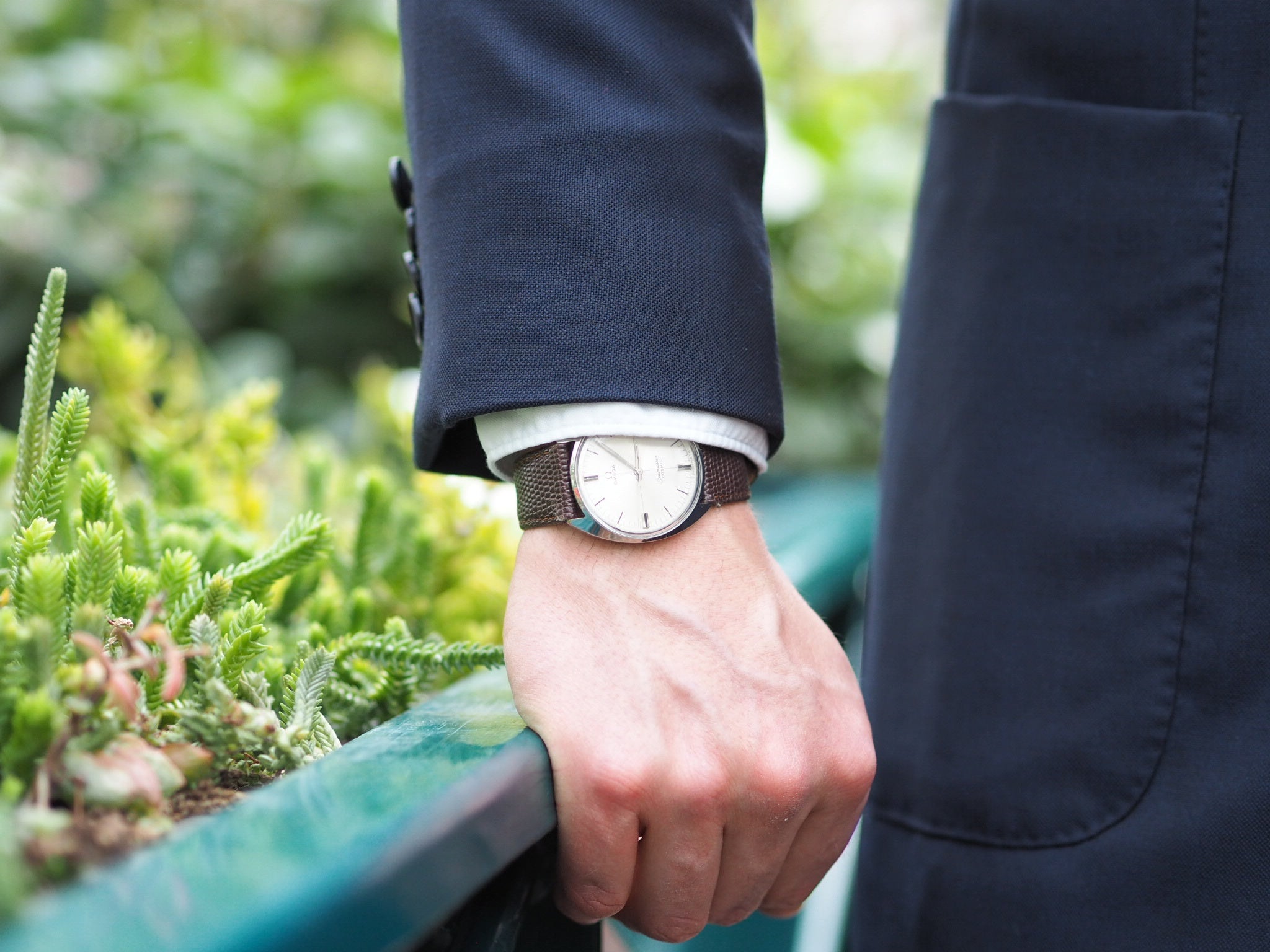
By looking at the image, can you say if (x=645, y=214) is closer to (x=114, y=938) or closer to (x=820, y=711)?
(x=820, y=711)

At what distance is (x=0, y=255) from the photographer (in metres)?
2.77

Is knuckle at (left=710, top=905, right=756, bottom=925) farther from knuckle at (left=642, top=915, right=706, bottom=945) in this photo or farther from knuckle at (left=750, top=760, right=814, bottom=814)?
knuckle at (left=750, top=760, right=814, bottom=814)

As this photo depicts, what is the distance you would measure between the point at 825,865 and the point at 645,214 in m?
0.56

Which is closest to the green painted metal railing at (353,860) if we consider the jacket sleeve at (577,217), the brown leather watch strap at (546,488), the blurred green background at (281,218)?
the brown leather watch strap at (546,488)

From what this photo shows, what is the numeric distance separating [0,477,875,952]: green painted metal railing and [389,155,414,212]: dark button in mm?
467

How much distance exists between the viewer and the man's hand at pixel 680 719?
70 cm

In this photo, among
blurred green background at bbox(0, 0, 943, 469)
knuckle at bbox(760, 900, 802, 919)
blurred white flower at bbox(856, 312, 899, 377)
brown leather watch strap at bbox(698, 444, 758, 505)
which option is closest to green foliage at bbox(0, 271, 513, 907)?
brown leather watch strap at bbox(698, 444, 758, 505)

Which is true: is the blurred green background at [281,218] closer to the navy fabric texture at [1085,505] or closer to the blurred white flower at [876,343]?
the blurred white flower at [876,343]

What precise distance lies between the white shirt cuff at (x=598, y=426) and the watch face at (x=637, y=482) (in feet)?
0.03

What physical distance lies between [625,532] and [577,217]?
242mm

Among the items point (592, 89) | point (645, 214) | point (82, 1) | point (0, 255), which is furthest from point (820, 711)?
point (82, 1)

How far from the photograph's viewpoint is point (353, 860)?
0.46m

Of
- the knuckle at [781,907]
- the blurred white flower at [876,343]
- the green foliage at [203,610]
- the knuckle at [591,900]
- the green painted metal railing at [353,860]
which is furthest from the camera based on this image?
the blurred white flower at [876,343]

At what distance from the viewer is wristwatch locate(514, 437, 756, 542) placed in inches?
30.2
